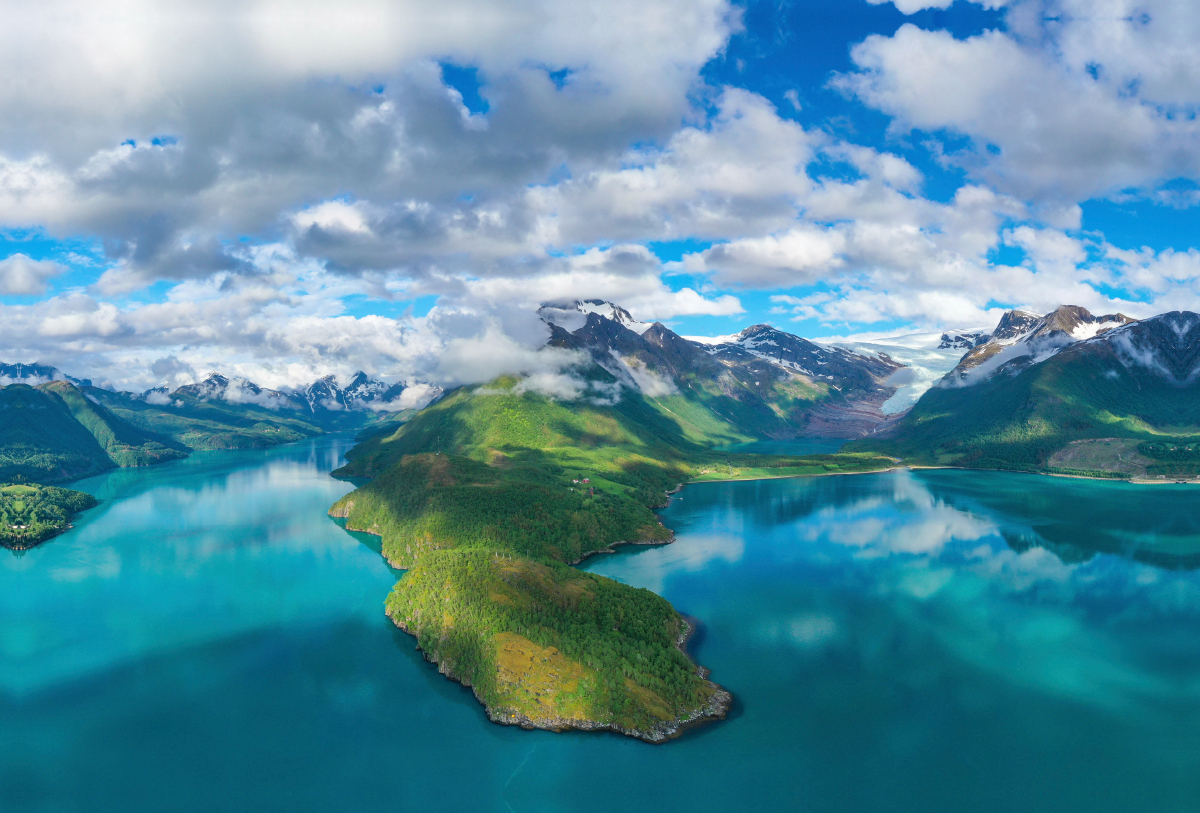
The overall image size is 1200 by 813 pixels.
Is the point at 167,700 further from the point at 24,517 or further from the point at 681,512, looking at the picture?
the point at 24,517

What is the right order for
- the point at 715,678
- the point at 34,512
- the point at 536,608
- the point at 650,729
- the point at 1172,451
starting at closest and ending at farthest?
the point at 650,729, the point at 715,678, the point at 536,608, the point at 34,512, the point at 1172,451

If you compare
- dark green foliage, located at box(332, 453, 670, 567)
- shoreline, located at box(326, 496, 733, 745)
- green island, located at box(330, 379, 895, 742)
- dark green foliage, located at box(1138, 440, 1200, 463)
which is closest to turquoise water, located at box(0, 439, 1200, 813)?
shoreline, located at box(326, 496, 733, 745)

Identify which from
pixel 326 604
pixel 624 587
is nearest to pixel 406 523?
pixel 326 604

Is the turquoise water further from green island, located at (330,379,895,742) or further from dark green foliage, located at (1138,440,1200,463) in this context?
→ dark green foliage, located at (1138,440,1200,463)

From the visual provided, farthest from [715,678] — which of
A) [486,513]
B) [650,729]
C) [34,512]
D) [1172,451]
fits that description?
[1172,451]

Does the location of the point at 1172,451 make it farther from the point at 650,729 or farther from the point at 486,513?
the point at 650,729
